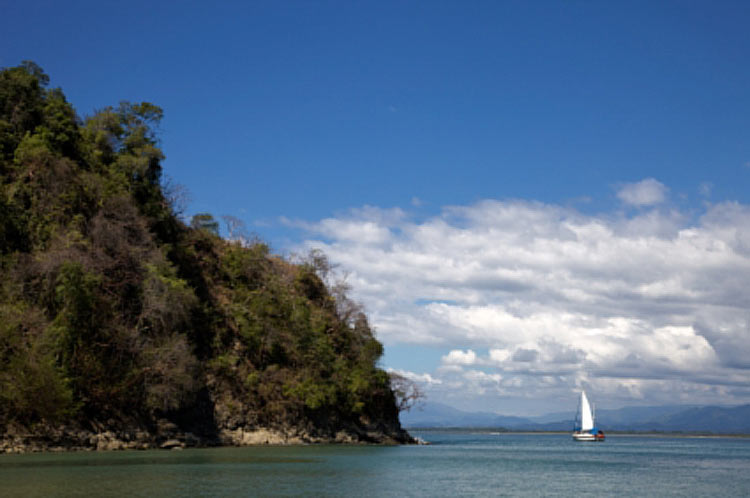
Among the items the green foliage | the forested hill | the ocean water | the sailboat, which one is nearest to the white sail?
the sailboat

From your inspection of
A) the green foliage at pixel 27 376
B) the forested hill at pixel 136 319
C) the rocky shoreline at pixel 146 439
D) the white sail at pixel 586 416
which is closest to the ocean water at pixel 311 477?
the rocky shoreline at pixel 146 439

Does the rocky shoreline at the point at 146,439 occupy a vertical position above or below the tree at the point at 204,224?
below

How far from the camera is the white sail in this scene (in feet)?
341

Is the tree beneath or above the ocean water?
above

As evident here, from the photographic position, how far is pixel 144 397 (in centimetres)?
4700

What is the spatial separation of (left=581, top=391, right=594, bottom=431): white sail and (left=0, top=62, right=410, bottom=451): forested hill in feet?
139

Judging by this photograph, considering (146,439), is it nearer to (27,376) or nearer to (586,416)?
(27,376)

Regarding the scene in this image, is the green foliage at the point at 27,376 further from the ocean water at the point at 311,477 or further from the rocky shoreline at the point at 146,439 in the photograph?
the ocean water at the point at 311,477

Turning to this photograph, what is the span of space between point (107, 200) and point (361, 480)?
31.6 metres

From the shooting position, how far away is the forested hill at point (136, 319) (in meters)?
42.3

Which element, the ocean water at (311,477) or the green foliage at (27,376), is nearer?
the ocean water at (311,477)

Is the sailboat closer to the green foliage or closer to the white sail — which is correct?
the white sail

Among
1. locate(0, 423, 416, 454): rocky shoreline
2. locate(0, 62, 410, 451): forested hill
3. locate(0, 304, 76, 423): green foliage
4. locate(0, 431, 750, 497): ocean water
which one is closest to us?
locate(0, 431, 750, 497): ocean water

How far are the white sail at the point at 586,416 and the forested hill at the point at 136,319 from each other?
42.3 m
